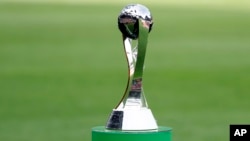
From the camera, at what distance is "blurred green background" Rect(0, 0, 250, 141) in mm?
6133

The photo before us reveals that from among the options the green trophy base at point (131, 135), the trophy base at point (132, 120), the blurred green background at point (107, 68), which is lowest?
the green trophy base at point (131, 135)

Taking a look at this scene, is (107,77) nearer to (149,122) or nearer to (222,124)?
(222,124)

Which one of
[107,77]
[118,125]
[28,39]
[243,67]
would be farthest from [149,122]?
[28,39]

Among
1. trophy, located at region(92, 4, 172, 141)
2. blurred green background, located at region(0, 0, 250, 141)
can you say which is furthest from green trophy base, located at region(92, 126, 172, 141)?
blurred green background, located at region(0, 0, 250, 141)

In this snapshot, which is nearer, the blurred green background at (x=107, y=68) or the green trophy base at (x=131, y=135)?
the green trophy base at (x=131, y=135)

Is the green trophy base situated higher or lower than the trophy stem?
lower

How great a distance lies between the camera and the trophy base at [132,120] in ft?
10.8

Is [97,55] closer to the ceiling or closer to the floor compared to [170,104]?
closer to the ceiling

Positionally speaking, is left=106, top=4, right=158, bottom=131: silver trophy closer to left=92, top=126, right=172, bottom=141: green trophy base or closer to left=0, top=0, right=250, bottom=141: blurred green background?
left=92, top=126, right=172, bottom=141: green trophy base

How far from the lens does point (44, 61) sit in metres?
8.12

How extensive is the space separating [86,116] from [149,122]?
2.88m

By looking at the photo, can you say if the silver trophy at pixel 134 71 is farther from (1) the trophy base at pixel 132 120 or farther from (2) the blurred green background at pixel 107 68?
(2) the blurred green background at pixel 107 68

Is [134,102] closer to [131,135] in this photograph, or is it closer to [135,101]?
[135,101]

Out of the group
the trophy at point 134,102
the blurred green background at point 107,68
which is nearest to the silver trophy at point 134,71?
the trophy at point 134,102
